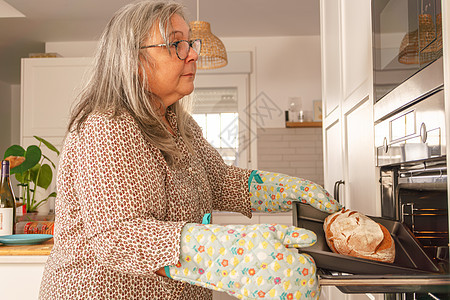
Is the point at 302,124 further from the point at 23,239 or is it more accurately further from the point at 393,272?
the point at 393,272

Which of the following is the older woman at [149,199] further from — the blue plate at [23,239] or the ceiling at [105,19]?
the ceiling at [105,19]

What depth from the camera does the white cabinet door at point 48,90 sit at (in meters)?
4.49

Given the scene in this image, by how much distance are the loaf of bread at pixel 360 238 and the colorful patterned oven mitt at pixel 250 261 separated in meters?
0.15

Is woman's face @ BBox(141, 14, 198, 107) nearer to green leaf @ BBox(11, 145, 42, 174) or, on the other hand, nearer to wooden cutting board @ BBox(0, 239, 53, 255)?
wooden cutting board @ BBox(0, 239, 53, 255)

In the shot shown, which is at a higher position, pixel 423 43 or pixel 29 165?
pixel 423 43

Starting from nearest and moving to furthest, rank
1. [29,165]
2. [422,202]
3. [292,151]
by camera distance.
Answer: [422,202] → [29,165] → [292,151]

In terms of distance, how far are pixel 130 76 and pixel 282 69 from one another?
3.81 metres

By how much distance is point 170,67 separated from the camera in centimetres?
111

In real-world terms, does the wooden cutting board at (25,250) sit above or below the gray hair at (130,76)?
below

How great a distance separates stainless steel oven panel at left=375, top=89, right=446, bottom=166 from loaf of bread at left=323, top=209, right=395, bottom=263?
0.50 ft

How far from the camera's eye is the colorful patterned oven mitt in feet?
2.59

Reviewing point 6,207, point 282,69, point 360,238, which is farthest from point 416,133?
point 282,69

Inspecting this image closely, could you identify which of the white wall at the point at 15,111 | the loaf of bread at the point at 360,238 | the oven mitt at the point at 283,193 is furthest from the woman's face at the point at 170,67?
the white wall at the point at 15,111

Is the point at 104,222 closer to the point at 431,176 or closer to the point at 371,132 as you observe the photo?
the point at 431,176
